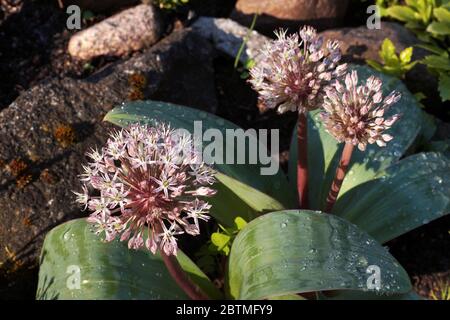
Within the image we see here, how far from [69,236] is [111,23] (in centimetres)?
311

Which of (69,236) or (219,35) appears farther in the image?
(219,35)

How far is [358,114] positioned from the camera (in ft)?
9.96

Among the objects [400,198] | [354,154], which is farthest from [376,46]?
[400,198]

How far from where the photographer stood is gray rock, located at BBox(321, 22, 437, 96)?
5438 millimetres

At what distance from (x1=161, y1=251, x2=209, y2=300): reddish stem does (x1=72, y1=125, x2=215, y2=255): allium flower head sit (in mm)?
183

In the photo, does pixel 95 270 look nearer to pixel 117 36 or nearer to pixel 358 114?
pixel 358 114

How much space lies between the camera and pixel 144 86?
4.90m

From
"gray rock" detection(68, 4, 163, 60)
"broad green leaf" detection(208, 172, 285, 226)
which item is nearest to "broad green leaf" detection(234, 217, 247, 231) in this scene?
"broad green leaf" detection(208, 172, 285, 226)

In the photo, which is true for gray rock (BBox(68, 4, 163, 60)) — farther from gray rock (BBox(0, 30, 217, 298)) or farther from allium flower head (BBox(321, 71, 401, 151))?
allium flower head (BBox(321, 71, 401, 151))

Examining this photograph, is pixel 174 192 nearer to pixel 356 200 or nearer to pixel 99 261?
pixel 99 261

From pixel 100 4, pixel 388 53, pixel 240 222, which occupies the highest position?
pixel 100 4

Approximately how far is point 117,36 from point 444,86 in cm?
317

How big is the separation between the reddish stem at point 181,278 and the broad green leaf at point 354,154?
1.15m
